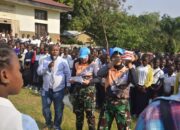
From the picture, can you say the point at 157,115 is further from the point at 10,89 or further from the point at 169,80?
the point at 169,80

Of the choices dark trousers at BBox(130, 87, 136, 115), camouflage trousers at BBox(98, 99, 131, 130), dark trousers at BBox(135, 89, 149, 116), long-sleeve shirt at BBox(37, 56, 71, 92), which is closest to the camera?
camouflage trousers at BBox(98, 99, 131, 130)

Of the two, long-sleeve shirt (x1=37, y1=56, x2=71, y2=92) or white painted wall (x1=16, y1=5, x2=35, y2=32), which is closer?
long-sleeve shirt (x1=37, y1=56, x2=71, y2=92)

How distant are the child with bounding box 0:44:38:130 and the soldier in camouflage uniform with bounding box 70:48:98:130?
16.7ft

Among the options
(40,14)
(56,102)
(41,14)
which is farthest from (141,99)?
(41,14)

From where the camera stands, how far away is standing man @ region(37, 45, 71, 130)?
793cm

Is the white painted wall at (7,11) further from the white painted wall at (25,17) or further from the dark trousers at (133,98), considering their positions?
the dark trousers at (133,98)

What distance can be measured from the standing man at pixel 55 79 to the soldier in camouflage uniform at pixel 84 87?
0.54m

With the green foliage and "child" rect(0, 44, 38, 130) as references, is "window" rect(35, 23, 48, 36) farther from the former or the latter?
"child" rect(0, 44, 38, 130)

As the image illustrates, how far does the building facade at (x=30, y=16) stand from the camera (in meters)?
26.3

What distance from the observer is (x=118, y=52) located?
621cm

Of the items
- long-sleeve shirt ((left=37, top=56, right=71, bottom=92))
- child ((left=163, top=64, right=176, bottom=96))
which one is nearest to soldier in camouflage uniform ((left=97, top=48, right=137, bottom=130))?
long-sleeve shirt ((left=37, top=56, right=71, bottom=92))

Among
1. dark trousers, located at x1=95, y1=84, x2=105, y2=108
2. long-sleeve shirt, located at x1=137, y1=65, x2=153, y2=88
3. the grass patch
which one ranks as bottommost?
the grass patch

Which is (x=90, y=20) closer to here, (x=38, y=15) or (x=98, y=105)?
(x=38, y=15)

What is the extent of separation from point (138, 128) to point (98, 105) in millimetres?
9284
